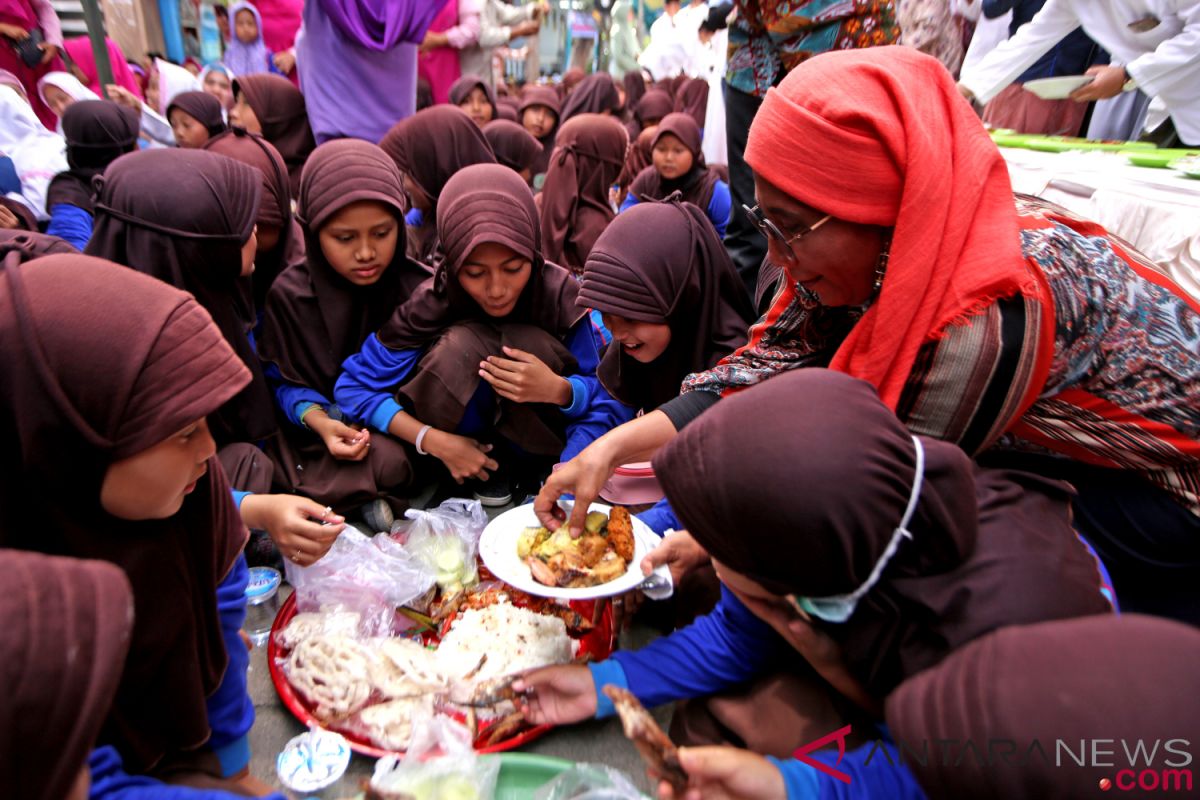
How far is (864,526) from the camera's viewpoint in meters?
0.92

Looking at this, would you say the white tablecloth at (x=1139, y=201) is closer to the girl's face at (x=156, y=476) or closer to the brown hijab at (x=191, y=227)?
the girl's face at (x=156, y=476)

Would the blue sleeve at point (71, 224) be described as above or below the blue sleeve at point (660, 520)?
above

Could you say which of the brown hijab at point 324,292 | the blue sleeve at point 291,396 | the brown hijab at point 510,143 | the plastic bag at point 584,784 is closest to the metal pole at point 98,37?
the brown hijab at point 510,143

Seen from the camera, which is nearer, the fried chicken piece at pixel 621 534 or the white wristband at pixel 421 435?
the fried chicken piece at pixel 621 534

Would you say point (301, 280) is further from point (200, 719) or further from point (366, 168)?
point (200, 719)

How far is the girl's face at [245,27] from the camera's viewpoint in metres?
6.26

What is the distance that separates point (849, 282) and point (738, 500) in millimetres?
675

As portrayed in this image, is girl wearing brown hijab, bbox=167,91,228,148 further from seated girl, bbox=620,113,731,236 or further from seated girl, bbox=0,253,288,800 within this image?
seated girl, bbox=0,253,288,800

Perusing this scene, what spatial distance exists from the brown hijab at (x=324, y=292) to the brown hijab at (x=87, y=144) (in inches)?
79.9

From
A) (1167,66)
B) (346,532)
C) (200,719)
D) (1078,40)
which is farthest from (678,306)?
(1078,40)

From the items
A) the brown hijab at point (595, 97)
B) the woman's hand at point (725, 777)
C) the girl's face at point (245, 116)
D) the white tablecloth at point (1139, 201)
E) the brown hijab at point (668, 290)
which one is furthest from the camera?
the brown hijab at point (595, 97)

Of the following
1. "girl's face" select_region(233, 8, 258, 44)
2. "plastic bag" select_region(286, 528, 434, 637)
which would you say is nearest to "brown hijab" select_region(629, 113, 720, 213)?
"plastic bag" select_region(286, 528, 434, 637)

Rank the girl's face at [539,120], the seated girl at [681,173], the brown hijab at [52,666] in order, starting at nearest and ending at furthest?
1. the brown hijab at [52,666]
2. the seated girl at [681,173]
3. the girl's face at [539,120]

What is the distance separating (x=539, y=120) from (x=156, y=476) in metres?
6.11
